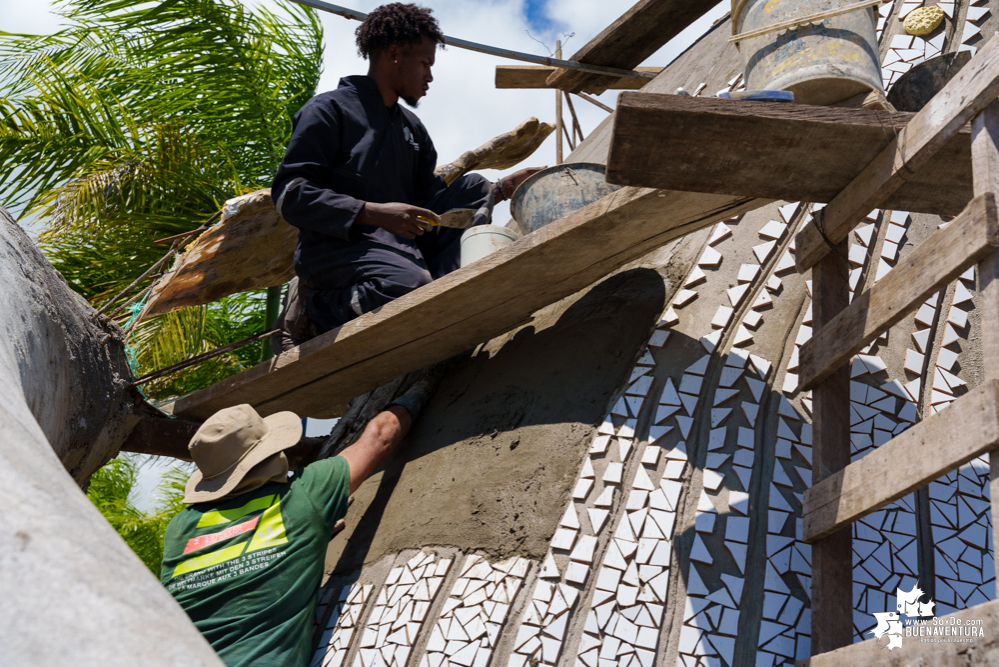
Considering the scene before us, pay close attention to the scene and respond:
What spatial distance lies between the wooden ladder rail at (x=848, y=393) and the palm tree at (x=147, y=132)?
6.20 meters

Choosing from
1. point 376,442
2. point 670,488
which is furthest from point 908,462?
point 376,442

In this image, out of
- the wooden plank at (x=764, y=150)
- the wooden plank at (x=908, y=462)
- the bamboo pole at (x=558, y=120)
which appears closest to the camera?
the wooden plank at (x=908, y=462)

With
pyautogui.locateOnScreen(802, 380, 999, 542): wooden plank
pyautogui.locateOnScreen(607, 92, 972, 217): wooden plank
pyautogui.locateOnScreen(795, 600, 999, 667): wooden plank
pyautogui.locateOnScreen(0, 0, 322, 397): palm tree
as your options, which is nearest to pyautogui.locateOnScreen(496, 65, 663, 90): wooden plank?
→ pyautogui.locateOnScreen(0, 0, 322, 397): palm tree

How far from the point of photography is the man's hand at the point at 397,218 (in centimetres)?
333

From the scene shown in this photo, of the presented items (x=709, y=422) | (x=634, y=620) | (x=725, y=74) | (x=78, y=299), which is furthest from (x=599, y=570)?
(x=725, y=74)

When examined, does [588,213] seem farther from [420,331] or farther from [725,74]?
[725,74]

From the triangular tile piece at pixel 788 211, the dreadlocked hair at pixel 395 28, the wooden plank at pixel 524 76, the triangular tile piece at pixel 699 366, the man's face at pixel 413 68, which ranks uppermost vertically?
the wooden plank at pixel 524 76

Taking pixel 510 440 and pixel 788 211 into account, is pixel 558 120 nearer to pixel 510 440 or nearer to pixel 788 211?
pixel 788 211

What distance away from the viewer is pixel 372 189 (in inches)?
146

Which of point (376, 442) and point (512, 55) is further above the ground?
point (512, 55)

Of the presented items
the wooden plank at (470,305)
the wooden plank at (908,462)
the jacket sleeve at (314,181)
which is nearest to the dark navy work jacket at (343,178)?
the jacket sleeve at (314,181)

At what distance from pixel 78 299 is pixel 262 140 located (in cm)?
589

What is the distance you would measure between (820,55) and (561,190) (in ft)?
3.79

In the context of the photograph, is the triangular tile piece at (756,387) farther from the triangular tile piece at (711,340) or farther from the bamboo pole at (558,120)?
the bamboo pole at (558,120)
